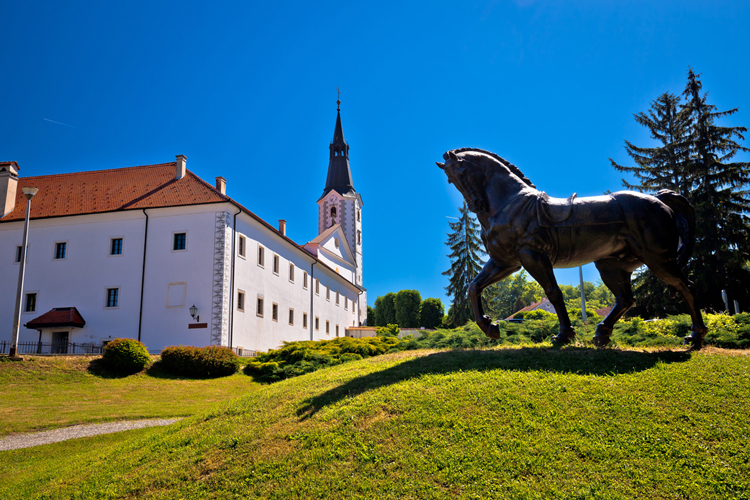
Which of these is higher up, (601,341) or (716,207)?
(716,207)

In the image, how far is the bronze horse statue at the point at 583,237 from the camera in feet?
26.2

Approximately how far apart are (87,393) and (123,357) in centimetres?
345

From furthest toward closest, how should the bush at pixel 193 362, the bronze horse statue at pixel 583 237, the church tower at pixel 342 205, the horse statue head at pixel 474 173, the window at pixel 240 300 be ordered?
the church tower at pixel 342 205
the window at pixel 240 300
the bush at pixel 193 362
the horse statue head at pixel 474 173
the bronze horse statue at pixel 583 237

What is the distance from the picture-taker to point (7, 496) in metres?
7.31

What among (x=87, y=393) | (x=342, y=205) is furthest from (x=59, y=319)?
(x=342, y=205)

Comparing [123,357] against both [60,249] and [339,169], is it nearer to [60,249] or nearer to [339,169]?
[60,249]

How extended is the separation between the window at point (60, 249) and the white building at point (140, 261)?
0.14m

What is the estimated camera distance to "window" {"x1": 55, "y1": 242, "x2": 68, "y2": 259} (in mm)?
33531

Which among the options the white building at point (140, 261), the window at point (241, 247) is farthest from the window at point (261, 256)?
the window at point (241, 247)

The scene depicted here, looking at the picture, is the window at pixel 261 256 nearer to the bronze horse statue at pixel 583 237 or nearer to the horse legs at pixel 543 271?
the bronze horse statue at pixel 583 237

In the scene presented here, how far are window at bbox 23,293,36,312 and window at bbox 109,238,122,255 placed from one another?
5.92m

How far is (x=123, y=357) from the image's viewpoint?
2202cm

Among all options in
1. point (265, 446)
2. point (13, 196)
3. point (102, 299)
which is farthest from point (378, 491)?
point (13, 196)

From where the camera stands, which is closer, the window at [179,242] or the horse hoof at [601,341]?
the horse hoof at [601,341]
